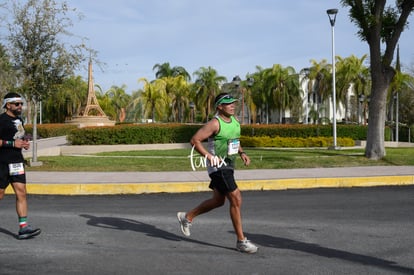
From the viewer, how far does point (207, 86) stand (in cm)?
6412

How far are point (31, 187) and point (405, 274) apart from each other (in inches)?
318

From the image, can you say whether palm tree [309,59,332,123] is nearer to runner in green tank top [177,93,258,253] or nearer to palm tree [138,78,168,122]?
palm tree [138,78,168,122]

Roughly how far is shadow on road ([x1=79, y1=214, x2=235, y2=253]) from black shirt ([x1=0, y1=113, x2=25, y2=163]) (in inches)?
58.1

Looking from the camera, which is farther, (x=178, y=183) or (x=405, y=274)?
(x=178, y=183)

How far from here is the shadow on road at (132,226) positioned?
5.89 metres

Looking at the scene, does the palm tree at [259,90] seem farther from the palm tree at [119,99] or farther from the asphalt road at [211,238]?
the asphalt road at [211,238]

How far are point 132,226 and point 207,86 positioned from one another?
58120 millimetres

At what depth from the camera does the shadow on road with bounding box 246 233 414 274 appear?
14.9ft

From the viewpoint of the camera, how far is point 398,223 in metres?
6.70

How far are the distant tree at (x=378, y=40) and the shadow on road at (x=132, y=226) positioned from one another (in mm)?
10479

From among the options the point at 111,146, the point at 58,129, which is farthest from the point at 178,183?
the point at 58,129

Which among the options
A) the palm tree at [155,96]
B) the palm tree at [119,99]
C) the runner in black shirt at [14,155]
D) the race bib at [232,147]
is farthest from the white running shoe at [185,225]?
the palm tree at [119,99]

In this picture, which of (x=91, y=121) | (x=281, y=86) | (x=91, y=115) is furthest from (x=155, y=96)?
(x=281, y=86)

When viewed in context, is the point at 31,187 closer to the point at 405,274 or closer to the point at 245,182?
the point at 245,182
